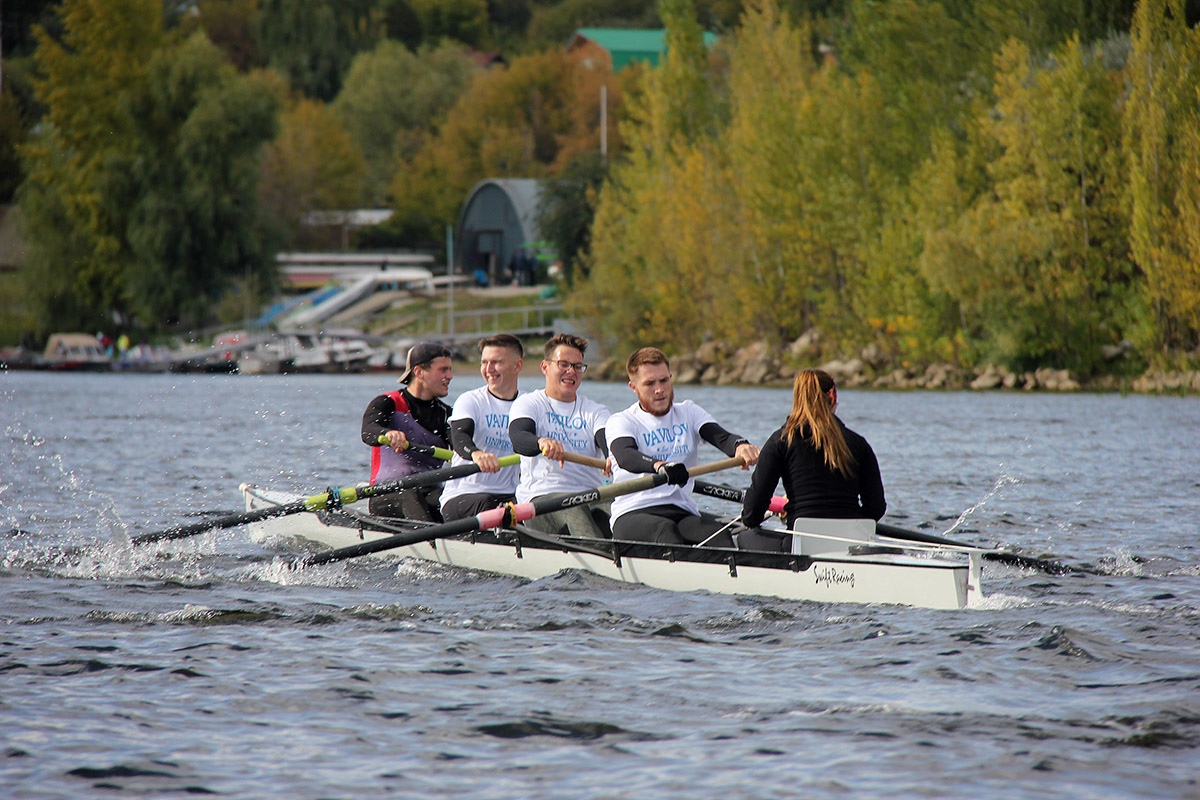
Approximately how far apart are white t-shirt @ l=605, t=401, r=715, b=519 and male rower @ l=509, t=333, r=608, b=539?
2.31 feet

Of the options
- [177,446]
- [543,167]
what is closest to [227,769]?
[177,446]

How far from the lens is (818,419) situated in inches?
344

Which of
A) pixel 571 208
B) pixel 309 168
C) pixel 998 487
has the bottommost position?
pixel 998 487

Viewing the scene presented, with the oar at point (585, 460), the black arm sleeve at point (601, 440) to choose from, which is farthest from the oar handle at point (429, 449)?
the black arm sleeve at point (601, 440)

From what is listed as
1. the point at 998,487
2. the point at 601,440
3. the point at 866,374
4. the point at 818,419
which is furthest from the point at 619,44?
the point at 818,419

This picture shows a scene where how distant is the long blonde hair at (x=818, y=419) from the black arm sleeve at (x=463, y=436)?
352 centimetres

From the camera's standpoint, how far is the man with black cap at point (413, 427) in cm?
1239

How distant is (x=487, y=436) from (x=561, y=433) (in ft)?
3.26

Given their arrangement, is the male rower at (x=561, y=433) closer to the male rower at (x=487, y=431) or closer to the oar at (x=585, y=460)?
the oar at (x=585, y=460)

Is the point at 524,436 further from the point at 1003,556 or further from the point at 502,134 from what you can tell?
the point at 502,134

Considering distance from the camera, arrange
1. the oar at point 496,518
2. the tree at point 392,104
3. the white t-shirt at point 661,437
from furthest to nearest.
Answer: the tree at point 392,104
the oar at point 496,518
the white t-shirt at point 661,437

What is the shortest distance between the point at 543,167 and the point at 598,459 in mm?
79260

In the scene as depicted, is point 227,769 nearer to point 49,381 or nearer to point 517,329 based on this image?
point 49,381

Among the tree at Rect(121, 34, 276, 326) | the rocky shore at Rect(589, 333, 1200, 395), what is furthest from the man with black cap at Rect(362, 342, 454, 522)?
the tree at Rect(121, 34, 276, 326)
